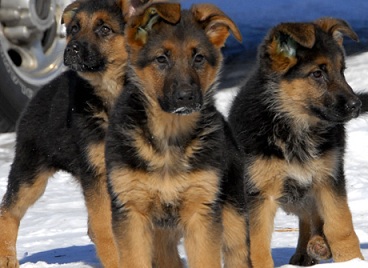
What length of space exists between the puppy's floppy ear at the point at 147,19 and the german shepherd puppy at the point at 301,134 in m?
0.95

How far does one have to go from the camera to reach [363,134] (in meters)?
10.5

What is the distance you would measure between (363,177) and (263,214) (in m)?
2.98

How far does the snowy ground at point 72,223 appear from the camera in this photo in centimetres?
763

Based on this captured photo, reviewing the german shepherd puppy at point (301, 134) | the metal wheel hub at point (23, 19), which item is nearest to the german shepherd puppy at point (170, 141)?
the german shepherd puppy at point (301, 134)

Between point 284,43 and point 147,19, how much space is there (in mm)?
1103

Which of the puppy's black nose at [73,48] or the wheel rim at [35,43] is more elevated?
the puppy's black nose at [73,48]

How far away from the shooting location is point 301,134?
699 centimetres

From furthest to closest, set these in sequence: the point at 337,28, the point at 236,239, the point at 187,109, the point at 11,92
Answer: the point at 11,92
the point at 337,28
the point at 236,239
the point at 187,109

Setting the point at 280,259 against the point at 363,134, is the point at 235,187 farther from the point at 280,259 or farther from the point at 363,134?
the point at 363,134

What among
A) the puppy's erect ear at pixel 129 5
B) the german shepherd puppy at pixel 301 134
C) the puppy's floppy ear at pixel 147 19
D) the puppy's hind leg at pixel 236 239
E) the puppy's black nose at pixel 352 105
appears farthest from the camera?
the puppy's erect ear at pixel 129 5

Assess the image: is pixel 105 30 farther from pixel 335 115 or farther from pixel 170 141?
pixel 335 115

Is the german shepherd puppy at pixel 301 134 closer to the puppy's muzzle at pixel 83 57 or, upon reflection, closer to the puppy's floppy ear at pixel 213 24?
the puppy's floppy ear at pixel 213 24

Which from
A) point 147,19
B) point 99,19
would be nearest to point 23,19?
point 99,19

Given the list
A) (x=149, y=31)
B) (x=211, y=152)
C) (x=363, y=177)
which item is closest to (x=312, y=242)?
(x=211, y=152)
